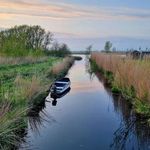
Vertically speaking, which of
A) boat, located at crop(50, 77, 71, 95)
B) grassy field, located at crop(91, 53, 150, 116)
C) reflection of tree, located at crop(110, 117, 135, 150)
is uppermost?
grassy field, located at crop(91, 53, 150, 116)

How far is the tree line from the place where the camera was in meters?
42.7

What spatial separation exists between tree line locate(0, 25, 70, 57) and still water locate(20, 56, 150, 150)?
2551 cm

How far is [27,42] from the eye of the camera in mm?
66250

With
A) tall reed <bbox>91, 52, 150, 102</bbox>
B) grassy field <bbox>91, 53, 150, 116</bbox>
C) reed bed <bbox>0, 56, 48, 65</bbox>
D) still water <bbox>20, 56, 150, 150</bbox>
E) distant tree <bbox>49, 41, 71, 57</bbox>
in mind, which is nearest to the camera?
still water <bbox>20, 56, 150, 150</bbox>

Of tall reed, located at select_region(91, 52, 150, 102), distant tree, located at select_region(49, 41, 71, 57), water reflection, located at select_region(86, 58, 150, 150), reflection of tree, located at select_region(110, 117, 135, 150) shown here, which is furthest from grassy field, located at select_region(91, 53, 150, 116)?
distant tree, located at select_region(49, 41, 71, 57)

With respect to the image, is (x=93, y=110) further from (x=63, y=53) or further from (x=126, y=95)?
(x=63, y=53)

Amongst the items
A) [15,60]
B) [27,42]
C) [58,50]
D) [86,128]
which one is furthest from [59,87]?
[58,50]

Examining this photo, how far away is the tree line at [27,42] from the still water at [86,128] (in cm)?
2551

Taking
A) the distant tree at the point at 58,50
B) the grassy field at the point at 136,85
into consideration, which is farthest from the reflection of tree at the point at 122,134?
the distant tree at the point at 58,50

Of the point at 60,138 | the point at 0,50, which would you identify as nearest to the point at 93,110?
the point at 60,138

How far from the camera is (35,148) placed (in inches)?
388

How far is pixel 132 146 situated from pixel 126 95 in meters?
7.59

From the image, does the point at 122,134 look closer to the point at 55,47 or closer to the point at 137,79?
the point at 137,79

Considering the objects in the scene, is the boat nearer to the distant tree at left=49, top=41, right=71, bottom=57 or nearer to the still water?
the still water
